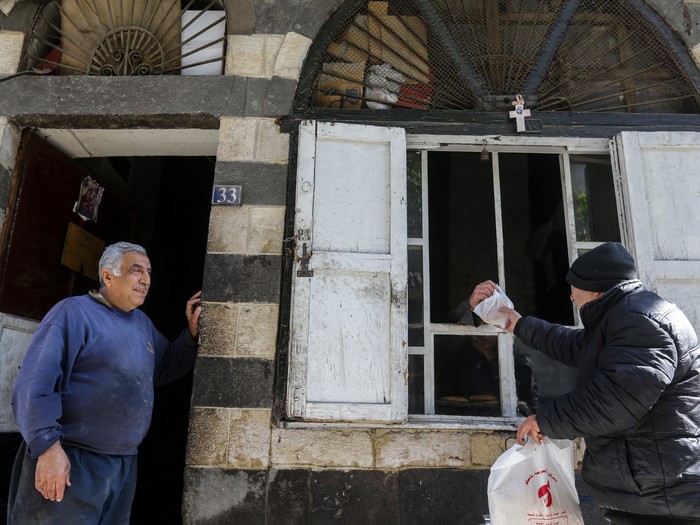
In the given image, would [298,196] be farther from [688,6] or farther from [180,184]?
[180,184]

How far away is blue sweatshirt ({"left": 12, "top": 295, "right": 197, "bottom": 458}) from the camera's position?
7.54 feet

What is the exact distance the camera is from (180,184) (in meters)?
6.13

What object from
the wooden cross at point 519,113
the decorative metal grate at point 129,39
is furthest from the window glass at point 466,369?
the decorative metal grate at point 129,39

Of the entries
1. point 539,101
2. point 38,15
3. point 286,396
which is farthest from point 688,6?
point 38,15

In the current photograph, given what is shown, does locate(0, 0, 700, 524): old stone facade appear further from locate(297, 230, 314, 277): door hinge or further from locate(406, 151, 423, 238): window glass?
locate(406, 151, 423, 238): window glass

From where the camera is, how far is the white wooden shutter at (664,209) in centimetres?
310

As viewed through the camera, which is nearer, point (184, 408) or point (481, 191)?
point (184, 408)

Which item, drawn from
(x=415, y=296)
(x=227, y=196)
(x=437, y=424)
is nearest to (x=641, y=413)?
(x=437, y=424)

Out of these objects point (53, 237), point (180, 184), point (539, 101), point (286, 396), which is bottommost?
point (286, 396)

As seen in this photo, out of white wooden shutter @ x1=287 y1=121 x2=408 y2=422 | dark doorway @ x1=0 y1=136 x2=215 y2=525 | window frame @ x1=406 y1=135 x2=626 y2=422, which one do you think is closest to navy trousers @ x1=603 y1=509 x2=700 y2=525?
window frame @ x1=406 y1=135 x2=626 y2=422

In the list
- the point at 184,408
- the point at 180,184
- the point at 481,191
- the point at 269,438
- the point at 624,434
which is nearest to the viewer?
the point at 624,434

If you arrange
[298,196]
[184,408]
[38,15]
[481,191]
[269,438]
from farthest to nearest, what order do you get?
[481,191] < [184,408] < [38,15] < [298,196] < [269,438]

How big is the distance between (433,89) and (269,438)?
7.78ft

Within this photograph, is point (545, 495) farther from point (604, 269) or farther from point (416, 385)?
point (416, 385)
